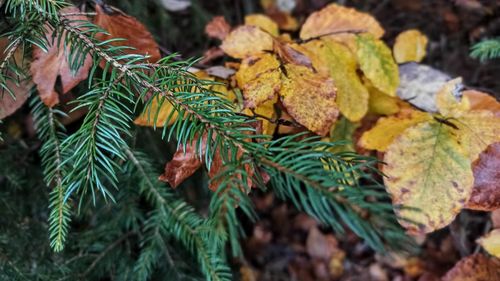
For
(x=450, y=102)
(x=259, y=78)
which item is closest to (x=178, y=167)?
(x=259, y=78)

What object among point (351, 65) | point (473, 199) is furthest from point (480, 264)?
point (351, 65)

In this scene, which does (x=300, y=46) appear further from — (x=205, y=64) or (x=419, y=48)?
(x=419, y=48)

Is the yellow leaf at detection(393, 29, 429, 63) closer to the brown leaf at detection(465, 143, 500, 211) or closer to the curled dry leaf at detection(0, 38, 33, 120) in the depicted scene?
the brown leaf at detection(465, 143, 500, 211)

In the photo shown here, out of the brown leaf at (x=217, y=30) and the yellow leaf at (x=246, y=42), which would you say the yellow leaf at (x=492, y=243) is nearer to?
the yellow leaf at (x=246, y=42)

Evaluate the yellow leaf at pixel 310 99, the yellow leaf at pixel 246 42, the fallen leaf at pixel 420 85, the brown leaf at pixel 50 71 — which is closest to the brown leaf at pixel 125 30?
the brown leaf at pixel 50 71

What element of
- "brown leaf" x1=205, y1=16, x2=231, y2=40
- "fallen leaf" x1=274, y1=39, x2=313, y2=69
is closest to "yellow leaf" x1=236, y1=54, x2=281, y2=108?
"fallen leaf" x1=274, y1=39, x2=313, y2=69

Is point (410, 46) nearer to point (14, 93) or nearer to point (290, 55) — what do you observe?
point (290, 55)
